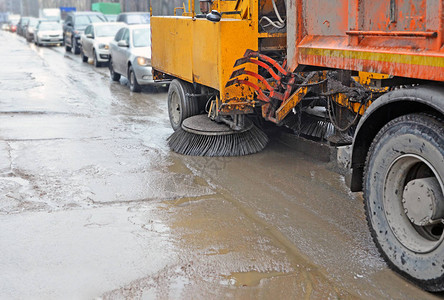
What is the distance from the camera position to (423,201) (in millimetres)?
3678

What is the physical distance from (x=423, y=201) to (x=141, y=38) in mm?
12154

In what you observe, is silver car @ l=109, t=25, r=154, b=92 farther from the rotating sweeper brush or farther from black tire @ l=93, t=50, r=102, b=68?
the rotating sweeper brush

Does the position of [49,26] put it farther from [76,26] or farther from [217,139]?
[217,139]

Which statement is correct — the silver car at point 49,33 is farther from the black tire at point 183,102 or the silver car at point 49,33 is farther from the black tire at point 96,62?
the black tire at point 183,102

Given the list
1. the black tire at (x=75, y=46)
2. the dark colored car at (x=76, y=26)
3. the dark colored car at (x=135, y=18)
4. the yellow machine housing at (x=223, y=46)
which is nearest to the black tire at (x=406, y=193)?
the yellow machine housing at (x=223, y=46)

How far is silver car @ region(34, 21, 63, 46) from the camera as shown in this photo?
34.4 metres

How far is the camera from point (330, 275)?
4086 millimetres

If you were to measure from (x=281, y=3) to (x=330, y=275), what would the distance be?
378 centimetres

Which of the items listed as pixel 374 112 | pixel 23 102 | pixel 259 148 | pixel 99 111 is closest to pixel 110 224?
pixel 374 112

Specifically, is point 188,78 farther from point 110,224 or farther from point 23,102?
point 23,102

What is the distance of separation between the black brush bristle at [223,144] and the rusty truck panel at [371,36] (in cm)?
247

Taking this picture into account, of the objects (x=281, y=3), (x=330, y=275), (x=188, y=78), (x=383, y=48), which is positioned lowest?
(x=330, y=275)

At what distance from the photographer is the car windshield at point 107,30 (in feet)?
65.7

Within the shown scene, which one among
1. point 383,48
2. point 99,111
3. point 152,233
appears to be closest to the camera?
point 383,48
